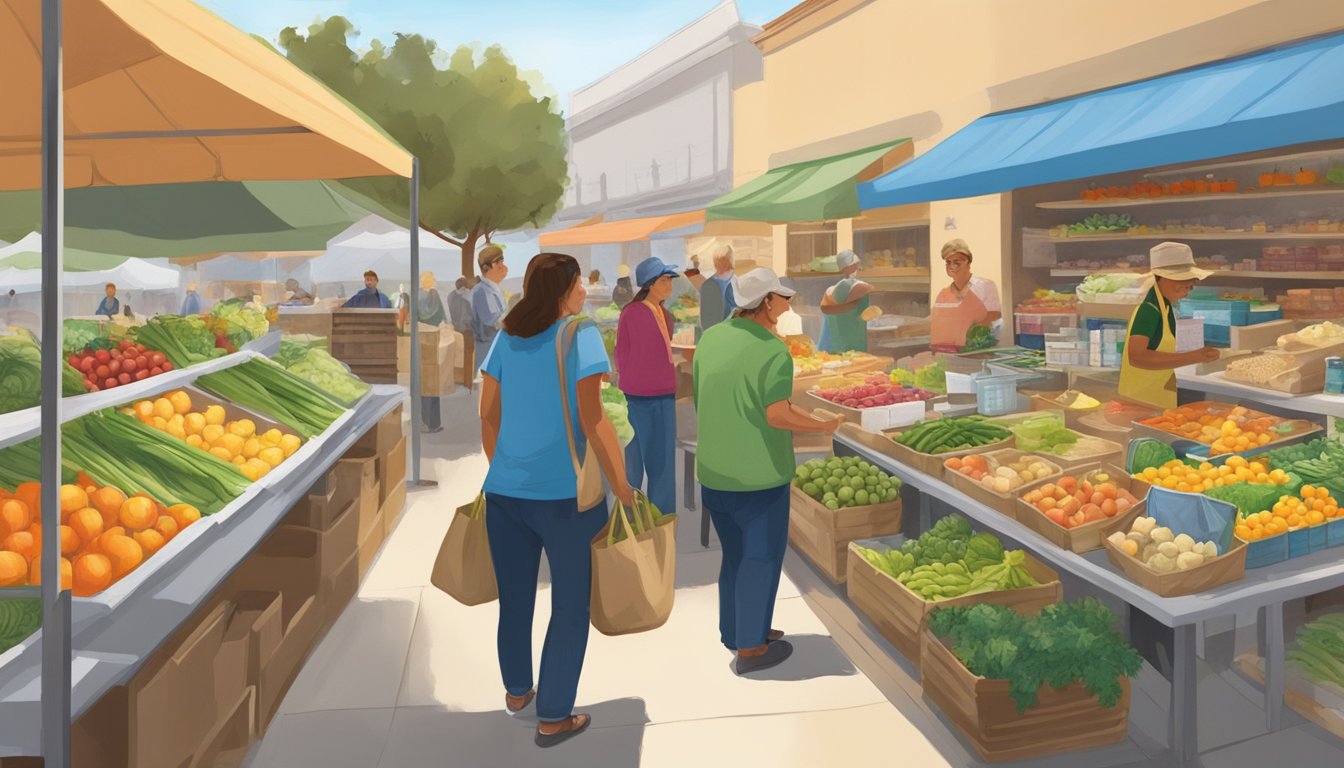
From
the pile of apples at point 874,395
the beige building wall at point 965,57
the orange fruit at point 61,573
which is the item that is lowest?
the orange fruit at point 61,573

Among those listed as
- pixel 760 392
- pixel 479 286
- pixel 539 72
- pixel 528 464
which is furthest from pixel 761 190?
pixel 539 72

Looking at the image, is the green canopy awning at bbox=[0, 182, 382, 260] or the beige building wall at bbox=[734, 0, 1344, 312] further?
the green canopy awning at bbox=[0, 182, 382, 260]

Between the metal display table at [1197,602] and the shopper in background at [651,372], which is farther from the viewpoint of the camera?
the shopper in background at [651,372]

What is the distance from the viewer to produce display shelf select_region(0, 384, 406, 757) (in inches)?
96.0

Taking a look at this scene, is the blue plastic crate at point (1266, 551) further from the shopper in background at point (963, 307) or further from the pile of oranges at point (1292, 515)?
the shopper in background at point (963, 307)

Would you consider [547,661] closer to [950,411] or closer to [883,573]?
[883,573]

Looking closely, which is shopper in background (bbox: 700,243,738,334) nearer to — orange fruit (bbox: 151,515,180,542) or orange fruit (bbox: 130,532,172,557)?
orange fruit (bbox: 151,515,180,542)

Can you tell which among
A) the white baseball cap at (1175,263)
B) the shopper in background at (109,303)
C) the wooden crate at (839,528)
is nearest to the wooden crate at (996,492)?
the wooden crate at (839,528)

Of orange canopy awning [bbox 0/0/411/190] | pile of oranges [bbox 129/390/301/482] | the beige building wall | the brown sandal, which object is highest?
the beige building wall

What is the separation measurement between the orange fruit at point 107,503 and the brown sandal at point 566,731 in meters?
1.74

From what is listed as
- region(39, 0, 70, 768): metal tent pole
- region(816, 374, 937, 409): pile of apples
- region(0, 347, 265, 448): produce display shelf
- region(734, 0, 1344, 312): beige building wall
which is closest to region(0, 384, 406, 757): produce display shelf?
region(39, 0, 70, 768): metal tent pole

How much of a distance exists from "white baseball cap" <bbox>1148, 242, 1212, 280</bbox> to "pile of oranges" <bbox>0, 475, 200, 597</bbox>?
15.0 ft

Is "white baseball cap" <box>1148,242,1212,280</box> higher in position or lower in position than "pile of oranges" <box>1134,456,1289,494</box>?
higher

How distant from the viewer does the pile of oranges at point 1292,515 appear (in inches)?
150
